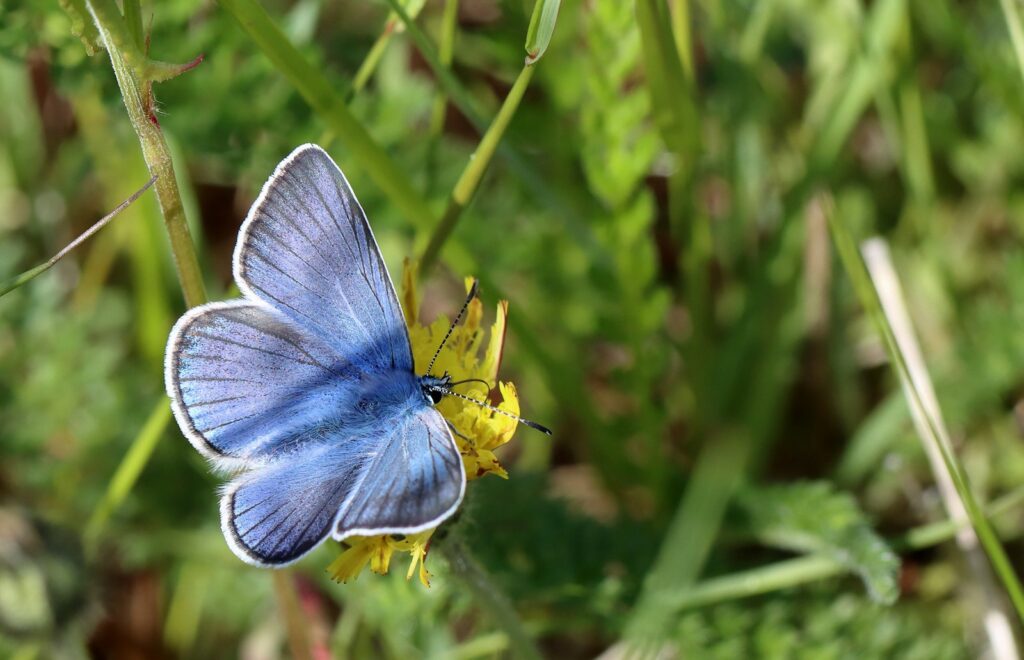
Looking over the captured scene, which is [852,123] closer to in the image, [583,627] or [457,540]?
[583,627]

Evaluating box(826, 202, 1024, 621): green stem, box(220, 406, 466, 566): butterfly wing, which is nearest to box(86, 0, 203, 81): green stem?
box(220, 406, 466, 566): butterfly wing

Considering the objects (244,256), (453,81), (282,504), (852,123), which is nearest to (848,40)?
(852,123)

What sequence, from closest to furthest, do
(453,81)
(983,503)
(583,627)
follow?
(453,81) → (583,627) → (983,503)

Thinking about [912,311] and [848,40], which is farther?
[912,311]

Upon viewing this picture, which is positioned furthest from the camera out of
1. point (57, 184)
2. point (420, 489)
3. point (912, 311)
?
point (57, 184)

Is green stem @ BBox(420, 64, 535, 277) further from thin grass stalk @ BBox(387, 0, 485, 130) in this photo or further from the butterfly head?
the butterfly head

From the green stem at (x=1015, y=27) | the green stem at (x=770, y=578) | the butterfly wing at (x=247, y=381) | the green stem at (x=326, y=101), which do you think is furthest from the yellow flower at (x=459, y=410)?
the green stem at (x=1015, y=27)

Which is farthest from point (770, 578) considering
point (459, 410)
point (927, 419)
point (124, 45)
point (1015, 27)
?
point (124, 45)
